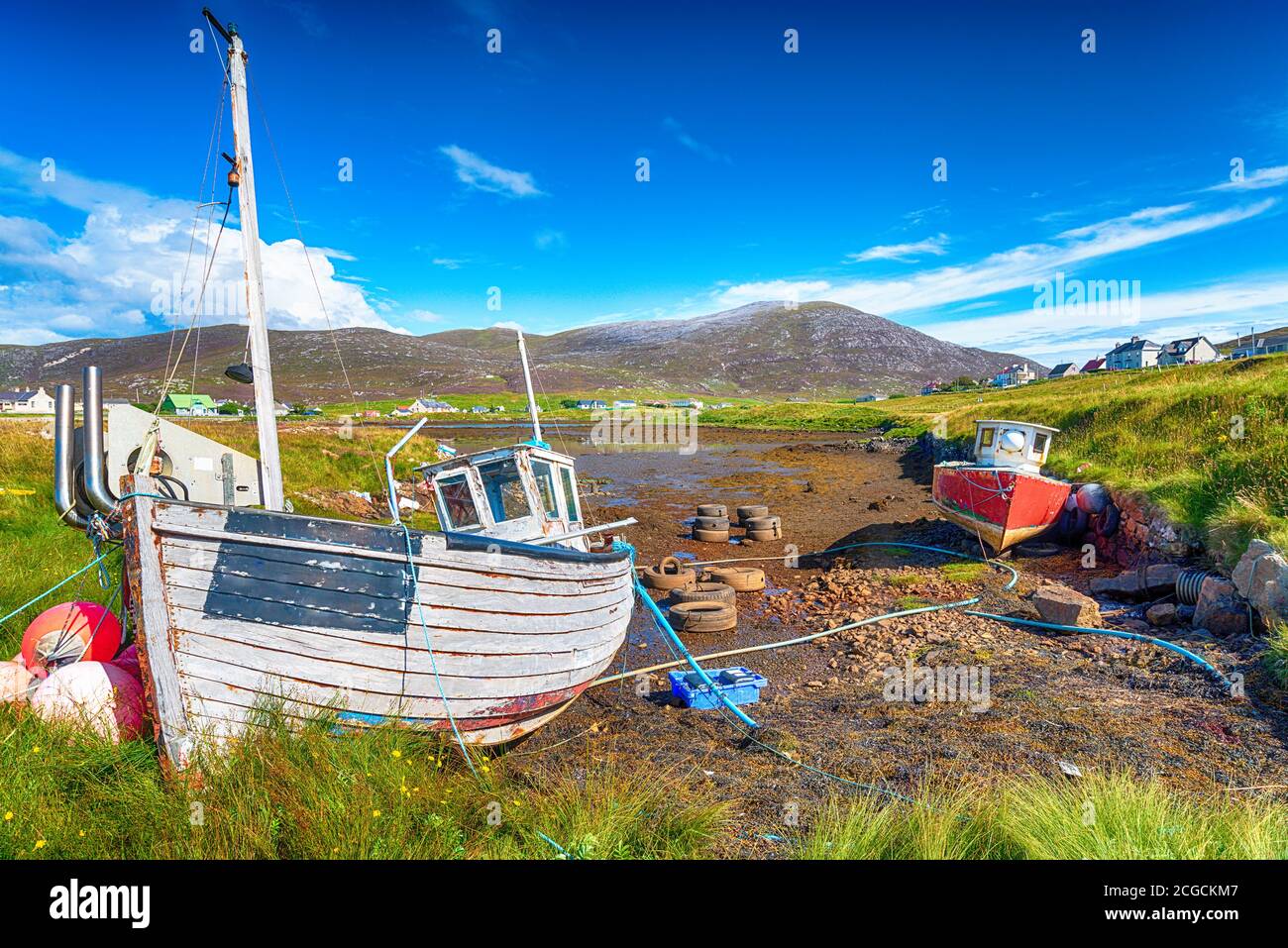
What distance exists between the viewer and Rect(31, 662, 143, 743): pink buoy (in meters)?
5.16

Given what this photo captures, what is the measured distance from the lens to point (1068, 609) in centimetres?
1043

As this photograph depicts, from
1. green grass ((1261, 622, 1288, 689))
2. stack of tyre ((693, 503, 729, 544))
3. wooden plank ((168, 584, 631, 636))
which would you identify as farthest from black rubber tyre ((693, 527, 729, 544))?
wooden plank ((168, 584, 631, 636))

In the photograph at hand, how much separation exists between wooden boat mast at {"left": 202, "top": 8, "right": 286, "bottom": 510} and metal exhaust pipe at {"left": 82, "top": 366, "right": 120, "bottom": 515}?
1.61 meters

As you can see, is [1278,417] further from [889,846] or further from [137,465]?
[137,465]

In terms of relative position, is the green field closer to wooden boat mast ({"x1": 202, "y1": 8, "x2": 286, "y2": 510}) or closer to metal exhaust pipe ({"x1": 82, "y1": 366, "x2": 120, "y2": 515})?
metal exhaust pipe ({"x1": 82, "y1": 366, "x2": 120, "y2": 515})

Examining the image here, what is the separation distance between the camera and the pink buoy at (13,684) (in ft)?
17.5

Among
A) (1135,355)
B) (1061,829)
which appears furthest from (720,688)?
(1135,355)

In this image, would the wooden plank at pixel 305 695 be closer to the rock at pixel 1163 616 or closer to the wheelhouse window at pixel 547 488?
the wheelhouse window at pixel 547 488

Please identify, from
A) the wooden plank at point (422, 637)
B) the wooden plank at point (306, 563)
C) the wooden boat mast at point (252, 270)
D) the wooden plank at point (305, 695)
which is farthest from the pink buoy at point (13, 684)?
the wooden boat mast at point (252, 270)

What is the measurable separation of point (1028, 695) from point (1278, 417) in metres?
12.4

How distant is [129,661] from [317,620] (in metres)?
2.33

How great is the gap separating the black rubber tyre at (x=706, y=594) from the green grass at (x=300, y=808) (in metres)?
7.58

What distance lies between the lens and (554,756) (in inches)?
283

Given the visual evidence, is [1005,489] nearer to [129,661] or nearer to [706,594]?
[706,594]
